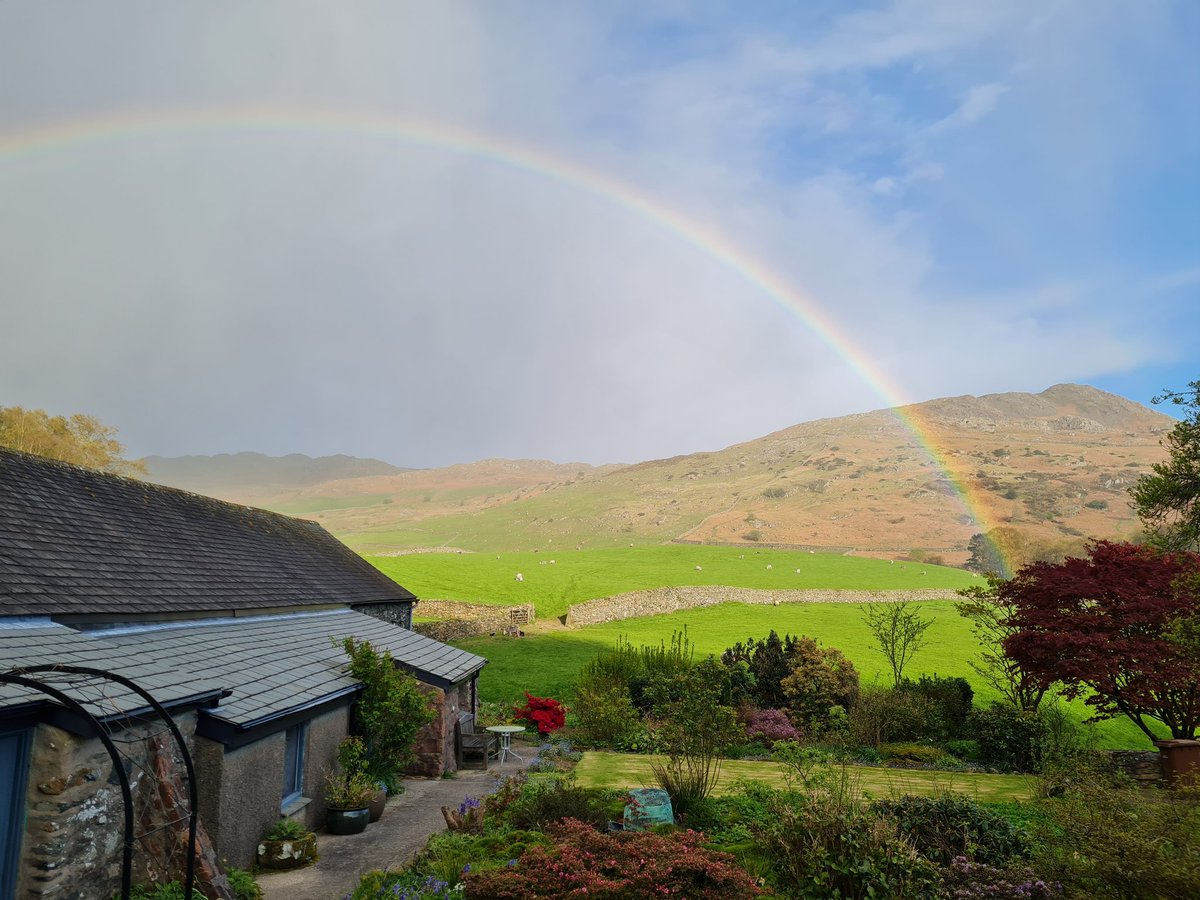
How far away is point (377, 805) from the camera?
1330 centimetres

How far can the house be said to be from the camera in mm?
7316

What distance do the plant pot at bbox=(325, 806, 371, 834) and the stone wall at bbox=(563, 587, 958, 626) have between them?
34.3 metres

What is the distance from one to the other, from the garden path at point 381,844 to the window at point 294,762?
889 mm

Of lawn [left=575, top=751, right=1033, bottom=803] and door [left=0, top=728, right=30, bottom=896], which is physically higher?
door [left=0, top=728, right=30, bottom=896]

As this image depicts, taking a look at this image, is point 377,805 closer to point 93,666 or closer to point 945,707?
point 93,666

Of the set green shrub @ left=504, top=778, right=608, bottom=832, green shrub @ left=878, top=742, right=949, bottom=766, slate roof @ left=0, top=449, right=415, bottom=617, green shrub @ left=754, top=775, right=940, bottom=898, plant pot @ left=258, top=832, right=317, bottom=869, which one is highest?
slate roof @ left=0, top=449, right=415, bottom=617

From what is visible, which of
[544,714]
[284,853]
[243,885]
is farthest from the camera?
[544,714]

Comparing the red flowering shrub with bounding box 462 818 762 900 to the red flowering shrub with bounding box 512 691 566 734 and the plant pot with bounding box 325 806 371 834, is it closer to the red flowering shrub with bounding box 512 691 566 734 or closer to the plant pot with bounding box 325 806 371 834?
the plant pot with bounding box 325 806 371 834

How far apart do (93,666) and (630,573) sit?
58880mm

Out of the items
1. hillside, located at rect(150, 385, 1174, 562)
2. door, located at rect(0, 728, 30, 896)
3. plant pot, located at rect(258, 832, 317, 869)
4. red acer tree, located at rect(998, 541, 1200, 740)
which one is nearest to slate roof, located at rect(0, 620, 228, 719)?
door, located at rect(0, 728, 30, 896)

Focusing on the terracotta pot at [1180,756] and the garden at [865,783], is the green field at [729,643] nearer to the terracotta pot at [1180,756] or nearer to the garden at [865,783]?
the garden at [865,783]

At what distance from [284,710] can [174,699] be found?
7.02 feet

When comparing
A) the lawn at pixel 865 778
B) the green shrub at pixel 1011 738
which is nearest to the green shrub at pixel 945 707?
the green shrub at pixel 1011 738

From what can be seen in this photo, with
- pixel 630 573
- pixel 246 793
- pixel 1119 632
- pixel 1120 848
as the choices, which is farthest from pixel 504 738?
pixel 630 573
